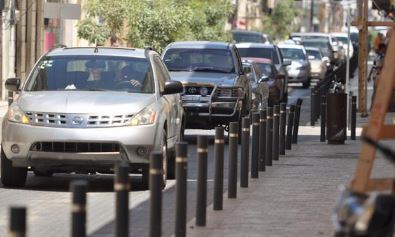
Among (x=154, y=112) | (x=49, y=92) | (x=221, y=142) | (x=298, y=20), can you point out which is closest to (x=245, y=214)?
(x=221, y=142)

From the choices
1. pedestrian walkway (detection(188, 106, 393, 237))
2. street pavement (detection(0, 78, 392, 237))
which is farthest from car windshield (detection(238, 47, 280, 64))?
street pavement (detection(0, 78, 392, 237))

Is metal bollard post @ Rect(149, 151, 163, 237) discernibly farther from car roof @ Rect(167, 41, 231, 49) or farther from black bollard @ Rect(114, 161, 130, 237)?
car roof @ Rect(167, 41, 231, 49)

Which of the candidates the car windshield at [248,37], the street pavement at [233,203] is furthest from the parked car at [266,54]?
the street pavement at [233,203]

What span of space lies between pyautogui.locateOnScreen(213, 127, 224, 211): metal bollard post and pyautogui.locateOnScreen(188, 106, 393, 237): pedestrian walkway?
11 centimetres

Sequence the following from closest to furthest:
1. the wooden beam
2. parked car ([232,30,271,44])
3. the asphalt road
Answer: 1. the wooden beam
2. the asphalt road
3. parked car ([232,30,271,44])

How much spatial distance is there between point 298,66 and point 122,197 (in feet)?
134

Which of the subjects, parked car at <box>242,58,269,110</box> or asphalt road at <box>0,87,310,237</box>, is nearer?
asphalt road at <box>0,87,310,237</box>

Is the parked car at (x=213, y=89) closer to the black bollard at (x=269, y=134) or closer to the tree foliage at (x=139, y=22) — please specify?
the black bollard at (x=269, y=134)

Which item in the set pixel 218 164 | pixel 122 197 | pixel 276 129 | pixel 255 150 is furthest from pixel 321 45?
pixel 122 197

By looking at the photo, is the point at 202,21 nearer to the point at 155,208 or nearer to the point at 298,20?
the point at 155,208

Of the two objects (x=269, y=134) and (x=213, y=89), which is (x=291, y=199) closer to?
(x=269, y=134)

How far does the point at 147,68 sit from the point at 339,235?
32.3ft

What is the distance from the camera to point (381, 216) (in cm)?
598

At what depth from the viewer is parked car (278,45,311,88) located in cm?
4897
